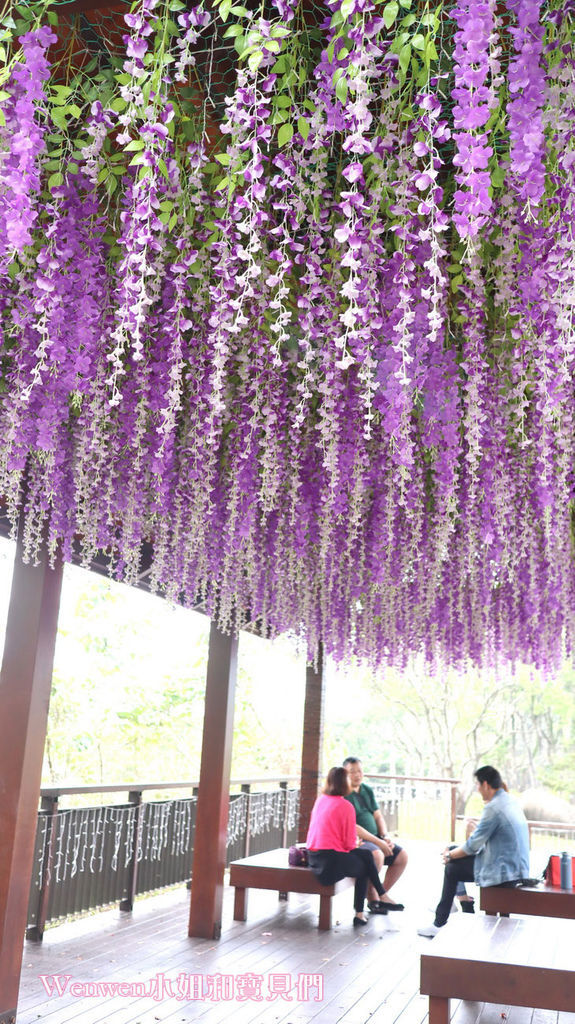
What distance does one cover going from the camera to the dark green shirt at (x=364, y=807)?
656 centimetres

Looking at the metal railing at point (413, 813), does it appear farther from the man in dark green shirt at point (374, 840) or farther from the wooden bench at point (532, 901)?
the wooden bench at point (532, 901)

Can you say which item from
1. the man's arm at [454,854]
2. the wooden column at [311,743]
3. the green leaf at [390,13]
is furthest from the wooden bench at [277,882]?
the green leaf at [390,13]

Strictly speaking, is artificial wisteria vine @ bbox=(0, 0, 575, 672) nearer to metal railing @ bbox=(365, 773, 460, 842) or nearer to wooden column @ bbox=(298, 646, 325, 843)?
wooden column @ bbox=(298, 646, 325, 843)

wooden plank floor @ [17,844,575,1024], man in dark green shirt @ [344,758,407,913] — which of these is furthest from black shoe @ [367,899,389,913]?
wooden plank floor @ [17,844,575,1024]

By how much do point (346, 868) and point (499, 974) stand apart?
2.74 meters

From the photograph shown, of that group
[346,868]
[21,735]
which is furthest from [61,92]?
[346,868]

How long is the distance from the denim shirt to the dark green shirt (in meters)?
1.71

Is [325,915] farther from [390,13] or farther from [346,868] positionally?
[390,13]

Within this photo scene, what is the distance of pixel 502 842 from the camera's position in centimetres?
486

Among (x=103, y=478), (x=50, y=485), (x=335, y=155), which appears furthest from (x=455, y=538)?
(x=335, y=155)

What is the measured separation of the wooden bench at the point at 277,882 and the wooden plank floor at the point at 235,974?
0.41 ft

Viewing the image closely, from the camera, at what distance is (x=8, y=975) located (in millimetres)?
3514

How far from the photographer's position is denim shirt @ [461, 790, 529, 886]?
4812mm

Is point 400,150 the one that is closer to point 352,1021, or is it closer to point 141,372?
point 141,372
